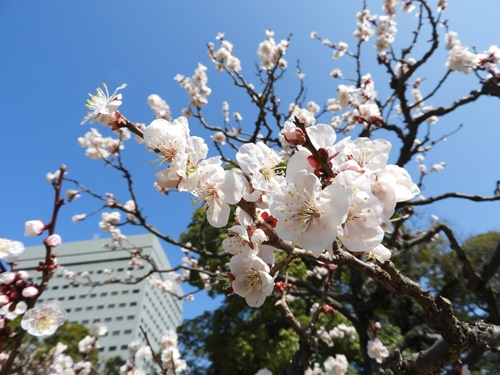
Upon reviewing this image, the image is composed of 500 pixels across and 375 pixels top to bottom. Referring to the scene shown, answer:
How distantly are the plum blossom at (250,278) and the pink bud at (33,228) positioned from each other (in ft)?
3.26

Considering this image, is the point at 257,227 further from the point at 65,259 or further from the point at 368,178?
the point at 65,259

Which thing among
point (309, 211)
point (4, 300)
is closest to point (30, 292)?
point (4, 300)

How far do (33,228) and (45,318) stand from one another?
0.60 meters

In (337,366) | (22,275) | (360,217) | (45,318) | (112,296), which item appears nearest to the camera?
(360,217)

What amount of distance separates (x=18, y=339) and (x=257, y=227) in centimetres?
103

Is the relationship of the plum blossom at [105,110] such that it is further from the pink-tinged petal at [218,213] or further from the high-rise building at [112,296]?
the high-rise building at [112,296]

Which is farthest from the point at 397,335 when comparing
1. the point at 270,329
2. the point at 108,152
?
the point at 108,152

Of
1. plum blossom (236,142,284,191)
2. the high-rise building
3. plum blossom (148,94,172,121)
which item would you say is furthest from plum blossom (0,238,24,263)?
the high-rise building

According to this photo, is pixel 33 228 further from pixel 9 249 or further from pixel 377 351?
pixel 377 351

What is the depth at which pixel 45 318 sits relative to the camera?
64.6 inches

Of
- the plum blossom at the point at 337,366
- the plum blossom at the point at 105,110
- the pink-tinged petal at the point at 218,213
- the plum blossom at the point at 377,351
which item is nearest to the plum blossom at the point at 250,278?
the pink-tinged petal at the point at 218,213

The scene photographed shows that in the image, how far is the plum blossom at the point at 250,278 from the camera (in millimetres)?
881

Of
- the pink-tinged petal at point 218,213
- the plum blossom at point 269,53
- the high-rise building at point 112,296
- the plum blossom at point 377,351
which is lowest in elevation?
the plum blossom at point 377,351

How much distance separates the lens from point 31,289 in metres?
1.21
